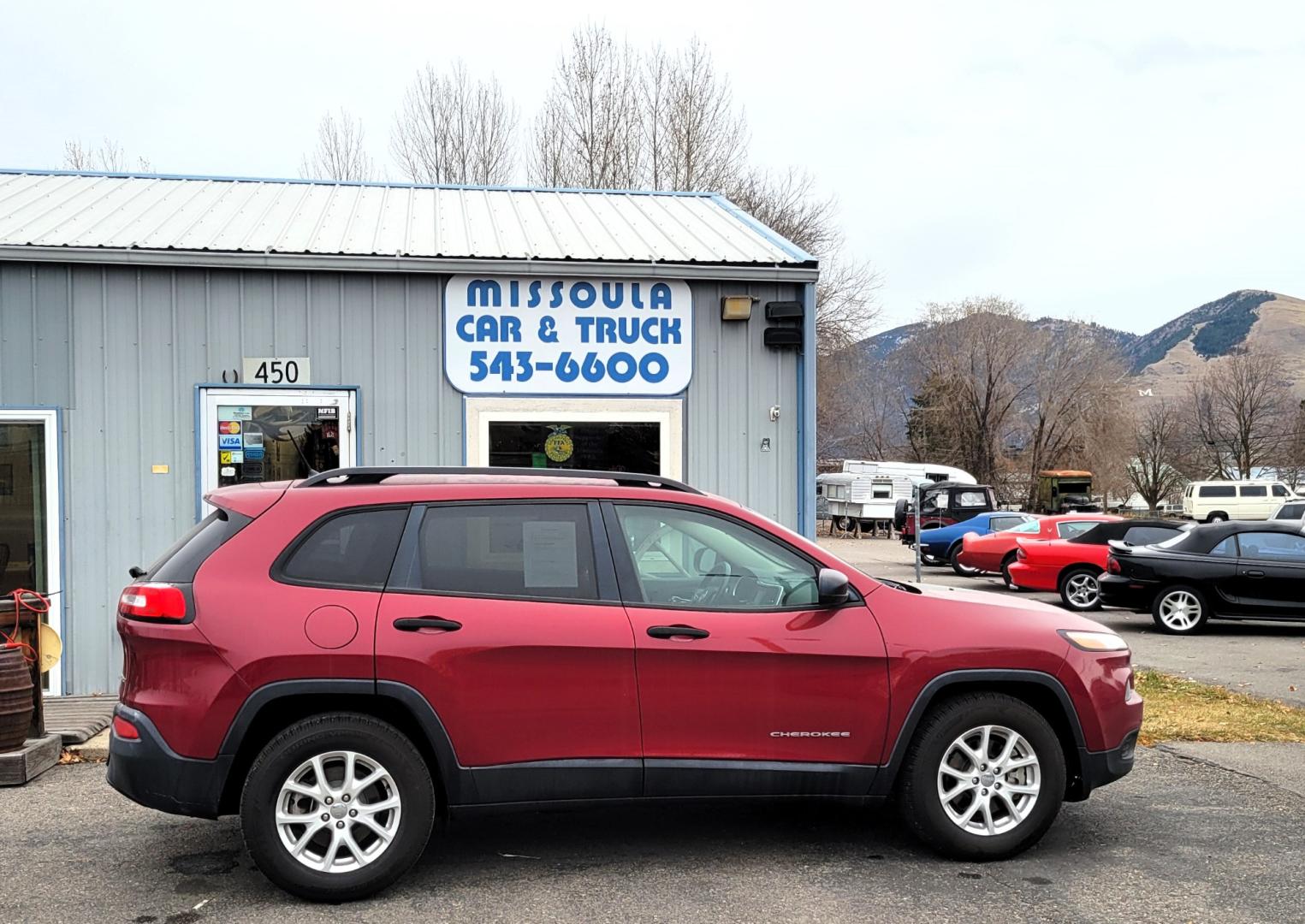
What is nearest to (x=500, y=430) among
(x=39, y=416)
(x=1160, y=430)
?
(x=39, y=416)

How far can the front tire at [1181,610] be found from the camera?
1527 cm

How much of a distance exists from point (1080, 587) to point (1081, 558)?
0.43m

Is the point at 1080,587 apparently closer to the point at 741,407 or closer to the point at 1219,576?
the point at 1219,576

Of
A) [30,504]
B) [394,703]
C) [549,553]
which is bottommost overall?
[394,703]

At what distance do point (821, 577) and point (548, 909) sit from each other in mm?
1735

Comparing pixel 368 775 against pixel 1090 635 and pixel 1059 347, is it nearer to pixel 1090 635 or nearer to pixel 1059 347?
pixel 1090 635

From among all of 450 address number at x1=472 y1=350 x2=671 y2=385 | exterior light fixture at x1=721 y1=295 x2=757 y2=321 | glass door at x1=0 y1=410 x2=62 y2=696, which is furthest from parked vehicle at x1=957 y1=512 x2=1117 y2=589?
glass door at x1=0 y1=410 x2=62 y2=696

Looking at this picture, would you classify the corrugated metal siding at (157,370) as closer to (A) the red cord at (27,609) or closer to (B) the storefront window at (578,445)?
(B) the storefront window at (578,445)

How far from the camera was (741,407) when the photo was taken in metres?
9.98

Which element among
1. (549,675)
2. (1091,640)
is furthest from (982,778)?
(549,675)

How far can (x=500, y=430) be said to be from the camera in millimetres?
9734

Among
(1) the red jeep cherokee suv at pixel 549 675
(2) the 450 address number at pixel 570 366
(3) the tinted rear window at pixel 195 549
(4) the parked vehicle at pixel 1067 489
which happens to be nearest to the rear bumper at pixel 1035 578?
(2) the 450 address number at pixel 570 366

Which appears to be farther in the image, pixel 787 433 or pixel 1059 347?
pixel 1059 347

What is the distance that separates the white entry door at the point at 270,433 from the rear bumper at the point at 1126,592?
1065 centimetres
